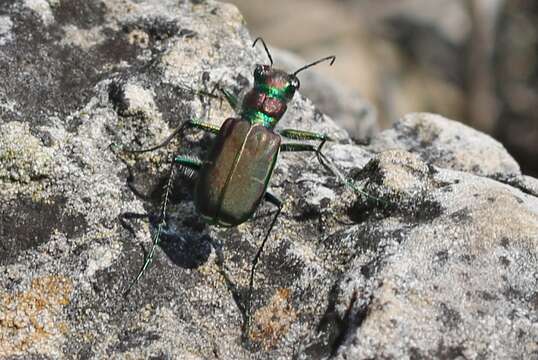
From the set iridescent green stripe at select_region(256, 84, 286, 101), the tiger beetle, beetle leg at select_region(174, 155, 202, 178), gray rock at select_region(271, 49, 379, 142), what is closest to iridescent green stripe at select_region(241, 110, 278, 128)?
the tiger beetle

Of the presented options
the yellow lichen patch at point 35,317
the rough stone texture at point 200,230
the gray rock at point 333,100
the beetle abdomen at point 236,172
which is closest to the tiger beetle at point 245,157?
the beetle abdomen at point 236,172

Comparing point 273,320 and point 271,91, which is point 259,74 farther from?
point 273,320

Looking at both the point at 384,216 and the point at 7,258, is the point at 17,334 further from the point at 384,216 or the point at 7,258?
the point at 384,216

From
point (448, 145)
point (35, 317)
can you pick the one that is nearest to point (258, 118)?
point (448, 145)

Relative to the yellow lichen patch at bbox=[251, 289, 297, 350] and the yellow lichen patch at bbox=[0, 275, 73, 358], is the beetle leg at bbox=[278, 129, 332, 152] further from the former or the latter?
the yellow lichen patch at bbox=[0, 275, 73, 358]

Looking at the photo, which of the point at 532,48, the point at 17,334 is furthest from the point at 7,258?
the point at 532,48

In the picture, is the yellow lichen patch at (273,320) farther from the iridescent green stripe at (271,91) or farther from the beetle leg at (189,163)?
the iridescent green stripe at (271,91)
